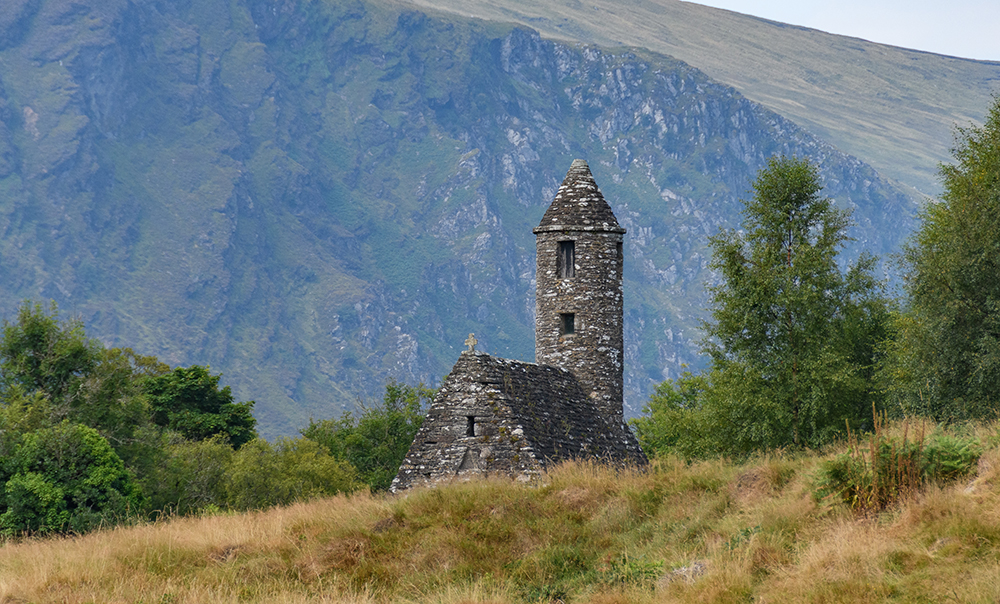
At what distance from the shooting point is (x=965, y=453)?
18.3 meters

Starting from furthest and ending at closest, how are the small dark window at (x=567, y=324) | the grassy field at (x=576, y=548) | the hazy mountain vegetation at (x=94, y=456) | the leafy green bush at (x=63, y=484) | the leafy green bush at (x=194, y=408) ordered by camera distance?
the leafy green bush at (x=194, y=408) → the small dark window at (x=567, y=324) → the hazy mountain vegetation at (x=94, y=456) → the leafy green bush at (x=63, y=484) → the grassy field at (x=576, y=548)

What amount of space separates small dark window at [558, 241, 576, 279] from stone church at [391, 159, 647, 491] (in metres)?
0.03

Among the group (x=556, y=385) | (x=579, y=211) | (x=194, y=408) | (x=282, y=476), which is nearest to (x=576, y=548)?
(x=556, y=385)

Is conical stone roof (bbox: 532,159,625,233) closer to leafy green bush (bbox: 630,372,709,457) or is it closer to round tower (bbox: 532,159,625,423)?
round tower (bbox: 532,159,625,423)

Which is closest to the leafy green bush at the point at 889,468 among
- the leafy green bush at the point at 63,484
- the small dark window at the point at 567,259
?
the leafy green bush at the point at 63,484

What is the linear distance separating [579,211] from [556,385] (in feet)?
22.7

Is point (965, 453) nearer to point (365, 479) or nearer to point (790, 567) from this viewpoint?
point (790, 567)

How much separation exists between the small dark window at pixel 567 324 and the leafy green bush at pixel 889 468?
1824 centimetres

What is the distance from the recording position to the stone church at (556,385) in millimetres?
29172

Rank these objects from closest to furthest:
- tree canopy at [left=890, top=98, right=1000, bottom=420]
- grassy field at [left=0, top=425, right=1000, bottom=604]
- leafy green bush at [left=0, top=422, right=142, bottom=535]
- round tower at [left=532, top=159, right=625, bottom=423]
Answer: grassy field at [left=0, top=425, right=1000, bottom=604] < leafy green bush at [left=0, top=422, right=142, bottom=535] < tree canopy at [left=890, top=98, right=1000, bottom=420] < round tower at [left=532, top=159, right=625, bottom=423]

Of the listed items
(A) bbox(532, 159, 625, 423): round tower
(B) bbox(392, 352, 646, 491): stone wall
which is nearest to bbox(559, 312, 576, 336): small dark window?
(A) bbox(532, 159, 625, 423): round tower

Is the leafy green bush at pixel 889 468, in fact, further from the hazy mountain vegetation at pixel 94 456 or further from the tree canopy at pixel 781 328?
the hazy mountain vegetation at pixel 94 456

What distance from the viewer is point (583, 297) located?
36.5 m

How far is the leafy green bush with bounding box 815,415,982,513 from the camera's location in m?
18.0
